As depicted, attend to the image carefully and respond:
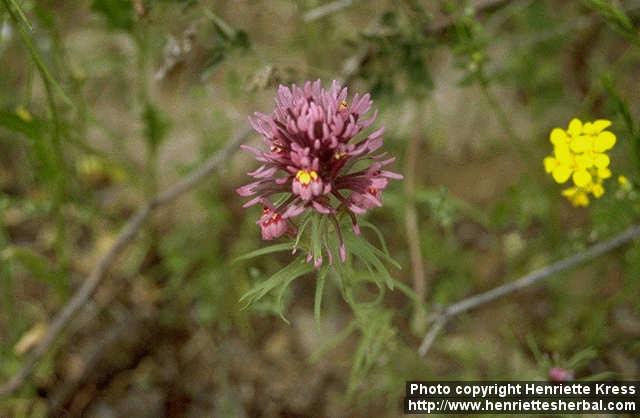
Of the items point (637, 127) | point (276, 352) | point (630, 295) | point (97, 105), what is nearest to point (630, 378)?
point (630, 295)

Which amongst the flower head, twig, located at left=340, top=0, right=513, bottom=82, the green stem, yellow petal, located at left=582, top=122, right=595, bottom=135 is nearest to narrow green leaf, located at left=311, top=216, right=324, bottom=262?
the flower head

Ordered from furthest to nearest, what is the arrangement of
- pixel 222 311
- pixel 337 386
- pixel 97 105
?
1. pixel 97 105
2. pixel 222 311
3. pixel 337 386

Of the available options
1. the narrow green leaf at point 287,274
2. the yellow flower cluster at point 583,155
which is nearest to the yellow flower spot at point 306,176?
the narrow green leaf at point 287,274

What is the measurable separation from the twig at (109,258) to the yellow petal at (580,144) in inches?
51.4

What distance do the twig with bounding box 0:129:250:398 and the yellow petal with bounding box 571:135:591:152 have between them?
4.29 feet

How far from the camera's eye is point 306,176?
146cm

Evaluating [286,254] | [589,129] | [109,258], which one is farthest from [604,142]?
[109,258]

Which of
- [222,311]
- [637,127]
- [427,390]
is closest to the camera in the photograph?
[637,127]

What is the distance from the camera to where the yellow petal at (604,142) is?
73.5 inches

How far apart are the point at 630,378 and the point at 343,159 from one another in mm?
1763

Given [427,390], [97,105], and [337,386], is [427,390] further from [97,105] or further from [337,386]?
[97,105]

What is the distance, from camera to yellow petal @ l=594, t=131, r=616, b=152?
1866 millimetres

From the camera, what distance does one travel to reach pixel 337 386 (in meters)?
2.92

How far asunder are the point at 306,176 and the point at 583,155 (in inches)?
38.2
